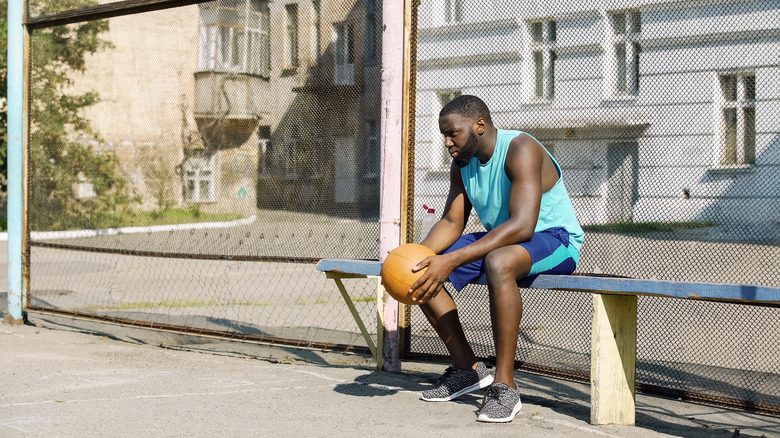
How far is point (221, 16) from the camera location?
6.80 m

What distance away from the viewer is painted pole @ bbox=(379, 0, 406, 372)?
18.6 ft

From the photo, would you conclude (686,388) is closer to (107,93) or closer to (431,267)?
(431,267)

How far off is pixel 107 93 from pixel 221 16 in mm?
1856

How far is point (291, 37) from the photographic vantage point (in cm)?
646

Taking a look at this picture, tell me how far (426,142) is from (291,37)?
128 centimetres

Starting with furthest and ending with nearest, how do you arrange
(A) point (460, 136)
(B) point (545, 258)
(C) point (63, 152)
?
(C) point (63, 152)
(A) point (460, 136)
(B) point (545, 258)

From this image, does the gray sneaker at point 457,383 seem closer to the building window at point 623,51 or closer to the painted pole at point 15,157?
the building window at point 623,51

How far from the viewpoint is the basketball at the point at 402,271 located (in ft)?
14.2

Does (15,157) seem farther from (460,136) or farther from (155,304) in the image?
(460,136)

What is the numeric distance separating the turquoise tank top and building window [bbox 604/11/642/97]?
158 cm

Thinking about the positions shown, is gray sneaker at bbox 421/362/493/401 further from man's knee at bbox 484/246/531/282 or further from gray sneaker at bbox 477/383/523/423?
man's knee at bbox 484/246/531/282

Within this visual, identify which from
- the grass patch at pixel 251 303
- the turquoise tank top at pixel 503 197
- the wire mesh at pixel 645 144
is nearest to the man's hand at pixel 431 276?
the turquoise tank top at pixel 503 197

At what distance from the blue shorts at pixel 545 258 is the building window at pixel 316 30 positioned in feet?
7.47

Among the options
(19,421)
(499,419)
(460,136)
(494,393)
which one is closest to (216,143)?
(460,136)
